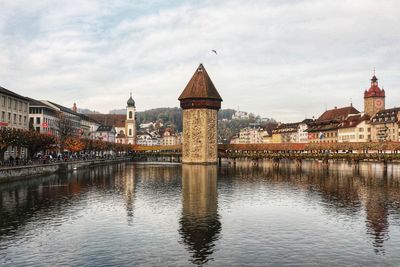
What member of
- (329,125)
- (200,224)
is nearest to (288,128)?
(329,125)

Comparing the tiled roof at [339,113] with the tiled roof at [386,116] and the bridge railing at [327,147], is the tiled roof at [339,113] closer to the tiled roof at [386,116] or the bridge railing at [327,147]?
the tiled roof at [386,116]

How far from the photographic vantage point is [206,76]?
3408 inches

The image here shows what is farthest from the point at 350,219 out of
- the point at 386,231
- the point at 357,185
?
the point at 357,185

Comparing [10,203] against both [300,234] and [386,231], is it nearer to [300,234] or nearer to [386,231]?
[300,234]

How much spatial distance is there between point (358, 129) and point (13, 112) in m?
79.2

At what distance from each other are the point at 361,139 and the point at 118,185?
270 ft

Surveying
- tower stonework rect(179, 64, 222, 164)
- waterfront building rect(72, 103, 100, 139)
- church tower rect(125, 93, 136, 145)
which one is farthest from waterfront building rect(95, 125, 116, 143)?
tower stonework rect(179, 64, 222, 164)

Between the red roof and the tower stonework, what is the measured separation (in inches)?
2053

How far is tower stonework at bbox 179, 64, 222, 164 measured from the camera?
276 feet

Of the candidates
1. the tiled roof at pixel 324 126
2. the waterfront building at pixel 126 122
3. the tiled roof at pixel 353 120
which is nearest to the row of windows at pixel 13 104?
the tiled roof at pixel 353 120

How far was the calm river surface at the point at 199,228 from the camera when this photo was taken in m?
16.6

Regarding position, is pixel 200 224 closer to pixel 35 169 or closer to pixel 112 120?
pixel 35 169

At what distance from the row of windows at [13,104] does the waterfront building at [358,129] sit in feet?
249

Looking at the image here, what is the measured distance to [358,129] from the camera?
111438 mm
